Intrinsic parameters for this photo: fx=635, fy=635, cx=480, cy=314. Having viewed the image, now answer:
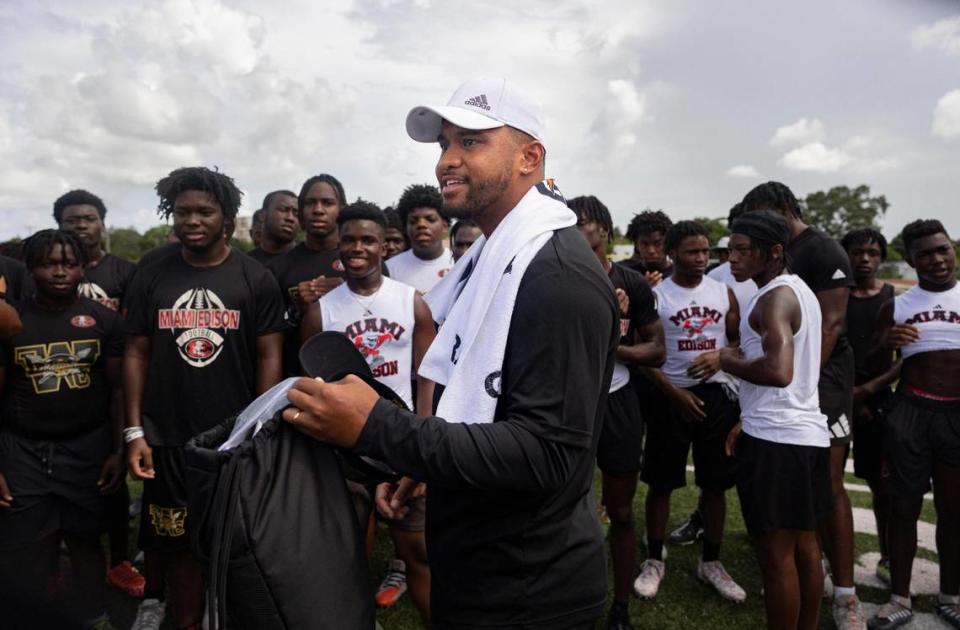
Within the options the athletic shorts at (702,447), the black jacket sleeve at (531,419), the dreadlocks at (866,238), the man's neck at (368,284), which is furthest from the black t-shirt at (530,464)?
the dreadlocks at (866,238)

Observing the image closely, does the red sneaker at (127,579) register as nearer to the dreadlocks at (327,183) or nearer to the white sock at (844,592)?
the dreadlocks at (327,183)

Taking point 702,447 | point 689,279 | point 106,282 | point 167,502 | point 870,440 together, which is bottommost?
point 870,440

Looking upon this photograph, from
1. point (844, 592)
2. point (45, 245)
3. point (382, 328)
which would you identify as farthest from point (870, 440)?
point (45, 245)

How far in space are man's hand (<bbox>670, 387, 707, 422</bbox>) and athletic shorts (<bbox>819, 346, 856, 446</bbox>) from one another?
29.0 inches

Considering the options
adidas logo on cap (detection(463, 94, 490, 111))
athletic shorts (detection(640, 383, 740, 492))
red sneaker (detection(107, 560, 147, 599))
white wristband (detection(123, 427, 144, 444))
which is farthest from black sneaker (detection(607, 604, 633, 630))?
adidas logo on cap (detection(463, 94, 490, 111))

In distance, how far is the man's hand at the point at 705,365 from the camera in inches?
157

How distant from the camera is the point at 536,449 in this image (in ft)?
4.88

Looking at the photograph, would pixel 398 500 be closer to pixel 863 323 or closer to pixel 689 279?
pixel 689 279

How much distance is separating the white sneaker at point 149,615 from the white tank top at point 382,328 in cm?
190

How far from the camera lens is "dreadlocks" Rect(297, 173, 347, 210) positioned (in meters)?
5.02

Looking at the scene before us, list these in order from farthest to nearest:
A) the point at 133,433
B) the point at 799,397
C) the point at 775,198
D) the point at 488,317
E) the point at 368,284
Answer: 1. the point at 775,198
2. the point at 368,284
3. the point at 133,433
4. the point at 799,397
5. the point at 488,317

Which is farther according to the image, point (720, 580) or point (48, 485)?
point (720, 580)

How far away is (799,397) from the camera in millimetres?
3217

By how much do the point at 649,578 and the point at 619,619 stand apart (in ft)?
2.26
